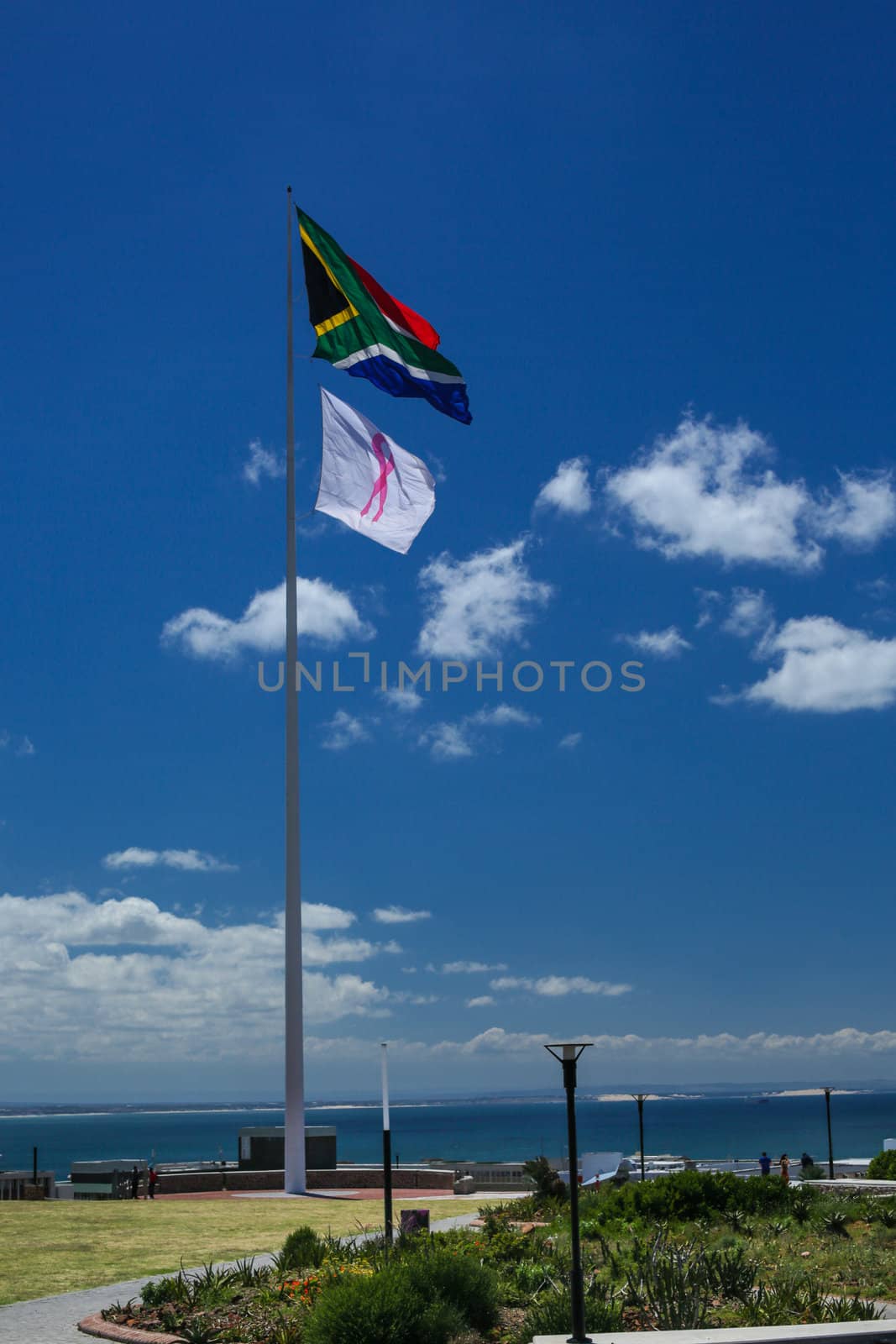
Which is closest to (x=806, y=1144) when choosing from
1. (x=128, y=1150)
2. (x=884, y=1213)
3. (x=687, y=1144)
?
(x=687, y=1144)

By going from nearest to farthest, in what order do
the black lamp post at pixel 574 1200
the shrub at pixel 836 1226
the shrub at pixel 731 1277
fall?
1. the black lamp post at pixel 574 1200
2. the shrub at pixel 731 1277
3. the shrub at pixel 836 1226

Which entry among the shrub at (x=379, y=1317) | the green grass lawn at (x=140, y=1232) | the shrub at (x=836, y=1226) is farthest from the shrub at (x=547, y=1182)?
the shrub at (x=379, y=1317)

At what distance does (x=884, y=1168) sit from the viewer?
30125mm

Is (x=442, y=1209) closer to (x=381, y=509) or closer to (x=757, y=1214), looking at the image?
(x=757, y=1214)

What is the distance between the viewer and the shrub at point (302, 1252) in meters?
13.1

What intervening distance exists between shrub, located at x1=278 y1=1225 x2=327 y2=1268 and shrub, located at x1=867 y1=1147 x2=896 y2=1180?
20.9m

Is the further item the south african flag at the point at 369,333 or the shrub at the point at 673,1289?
the south african flag at the point at 369,333

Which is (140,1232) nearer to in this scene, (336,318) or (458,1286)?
(458,1286)

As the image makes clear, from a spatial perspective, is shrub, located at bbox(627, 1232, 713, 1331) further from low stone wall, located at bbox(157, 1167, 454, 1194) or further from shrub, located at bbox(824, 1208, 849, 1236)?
low stone wall, located at bbox(157, 1167, 454, 1194)

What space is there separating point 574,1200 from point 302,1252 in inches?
173

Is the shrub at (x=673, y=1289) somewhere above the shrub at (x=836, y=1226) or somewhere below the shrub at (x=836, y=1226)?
above

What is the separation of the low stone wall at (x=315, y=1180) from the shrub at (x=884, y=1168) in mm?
10496

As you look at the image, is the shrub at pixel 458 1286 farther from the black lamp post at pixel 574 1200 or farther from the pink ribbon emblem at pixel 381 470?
the pink ribbon emblem at pixel 381 470

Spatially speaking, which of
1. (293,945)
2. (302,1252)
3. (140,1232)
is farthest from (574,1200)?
(293,945)
